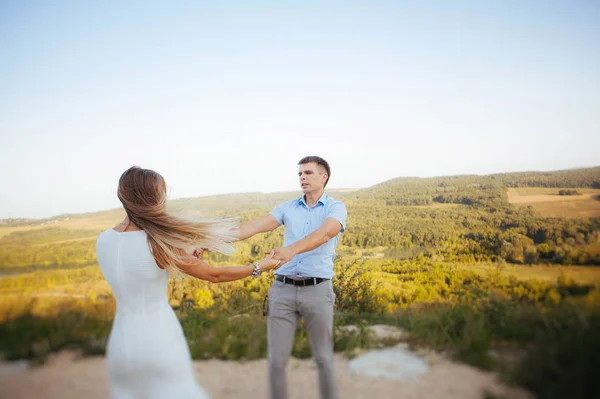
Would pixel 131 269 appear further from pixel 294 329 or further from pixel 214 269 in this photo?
pixel 294 329

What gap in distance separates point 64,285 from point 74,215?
7.14m

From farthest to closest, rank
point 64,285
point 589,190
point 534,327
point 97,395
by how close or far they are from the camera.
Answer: point 64,285 < point 589,190 < point 97,395 < point 534,327

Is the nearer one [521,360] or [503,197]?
[521,360]

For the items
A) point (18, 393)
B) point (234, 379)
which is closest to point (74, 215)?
point (18, 393)

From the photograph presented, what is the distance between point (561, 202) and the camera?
7.01 meters

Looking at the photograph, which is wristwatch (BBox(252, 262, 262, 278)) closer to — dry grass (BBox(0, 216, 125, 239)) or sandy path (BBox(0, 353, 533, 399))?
sandy path (BBox(0, 353, 533, 399))

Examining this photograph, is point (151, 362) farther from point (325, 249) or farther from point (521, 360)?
point (521, 360)

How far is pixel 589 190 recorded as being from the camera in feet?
21.5

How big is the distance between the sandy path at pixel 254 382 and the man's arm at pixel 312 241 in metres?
1.74

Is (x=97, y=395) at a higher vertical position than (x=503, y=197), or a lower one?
lower

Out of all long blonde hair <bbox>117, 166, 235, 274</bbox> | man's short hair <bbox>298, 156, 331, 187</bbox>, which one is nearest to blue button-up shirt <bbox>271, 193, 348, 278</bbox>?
man's short hair <bbox>298, 156, 331, 187</bbox>

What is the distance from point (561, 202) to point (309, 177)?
5659 mm

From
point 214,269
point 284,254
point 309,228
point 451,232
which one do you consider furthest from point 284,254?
point 451,232

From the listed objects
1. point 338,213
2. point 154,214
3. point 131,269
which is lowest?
point 131,269
